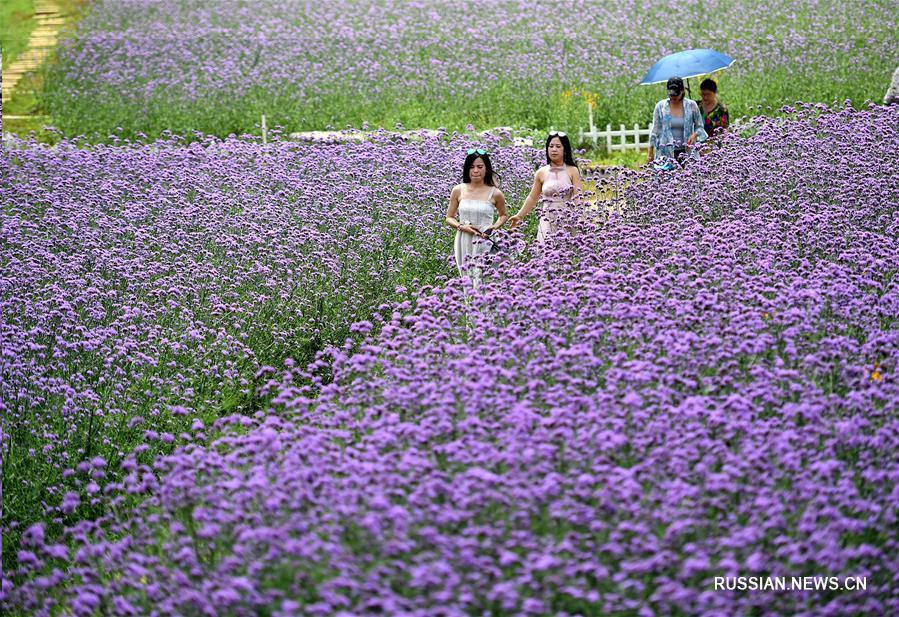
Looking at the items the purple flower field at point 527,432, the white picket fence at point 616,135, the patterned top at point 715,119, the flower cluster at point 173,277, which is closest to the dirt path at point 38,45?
the flower cluster at point 173,277

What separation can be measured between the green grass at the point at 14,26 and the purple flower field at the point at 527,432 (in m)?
15.3

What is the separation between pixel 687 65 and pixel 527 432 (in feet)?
26.5

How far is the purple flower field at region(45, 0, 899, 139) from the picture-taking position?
16.0 m

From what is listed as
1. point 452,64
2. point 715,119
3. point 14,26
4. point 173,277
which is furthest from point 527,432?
point 14,26

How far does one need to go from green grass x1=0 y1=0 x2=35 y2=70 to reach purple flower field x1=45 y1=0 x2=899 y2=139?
1.36 meters

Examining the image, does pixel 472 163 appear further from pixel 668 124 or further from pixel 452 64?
pixel 452 64

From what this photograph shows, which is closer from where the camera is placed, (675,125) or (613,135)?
(675,125)

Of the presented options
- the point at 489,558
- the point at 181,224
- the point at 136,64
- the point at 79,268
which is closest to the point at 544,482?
the point at 489,558

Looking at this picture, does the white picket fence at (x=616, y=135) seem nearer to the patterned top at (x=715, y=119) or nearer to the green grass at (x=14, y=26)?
the patterned top at (x=715, y=119)

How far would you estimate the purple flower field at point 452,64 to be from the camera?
16.0 metres

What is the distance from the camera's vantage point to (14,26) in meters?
24.3

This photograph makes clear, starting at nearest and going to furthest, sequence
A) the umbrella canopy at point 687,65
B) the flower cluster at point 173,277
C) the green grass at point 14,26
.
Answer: the flower cluster at point 173,277 → the umbrella canopy at point 687,65 → the green grass at point 14,26

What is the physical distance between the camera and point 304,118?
15.8 metres

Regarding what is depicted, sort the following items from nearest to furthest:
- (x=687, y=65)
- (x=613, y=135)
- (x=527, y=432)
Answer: (x=527, y=432) < (x=687, y=65) < (x=613, y=135)
